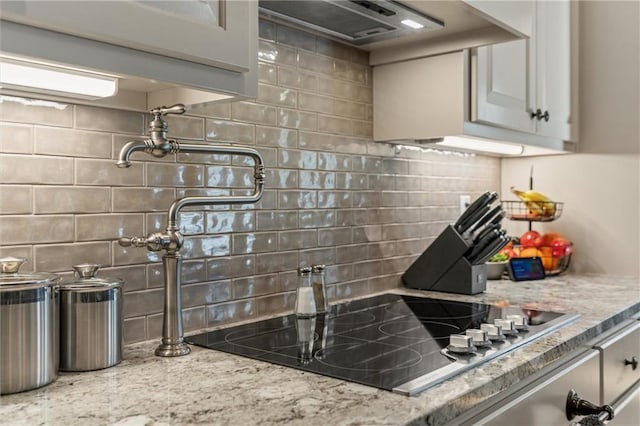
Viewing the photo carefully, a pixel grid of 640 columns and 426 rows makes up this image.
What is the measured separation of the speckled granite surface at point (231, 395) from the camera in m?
0.88

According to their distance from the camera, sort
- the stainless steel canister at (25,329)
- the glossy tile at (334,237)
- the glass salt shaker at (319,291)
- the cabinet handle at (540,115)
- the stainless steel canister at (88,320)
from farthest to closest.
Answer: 1. the cabinet handle at (540,115)
2. the glossy tile at (334,237)
3. the glass salt shaker at (319,291)
4. the stainless steel canister at (88,320)
5. the stainless steel canister at (25,329)

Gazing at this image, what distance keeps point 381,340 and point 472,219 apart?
864mm

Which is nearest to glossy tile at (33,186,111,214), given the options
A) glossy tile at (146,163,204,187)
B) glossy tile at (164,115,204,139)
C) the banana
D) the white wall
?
glossy tile at (146,163,204,187)

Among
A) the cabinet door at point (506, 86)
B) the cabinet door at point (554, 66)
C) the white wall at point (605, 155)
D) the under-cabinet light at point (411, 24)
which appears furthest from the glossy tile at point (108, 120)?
the white wall at point (605, 155)

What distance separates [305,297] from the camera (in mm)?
1572

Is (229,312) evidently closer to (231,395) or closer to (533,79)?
(231,395)

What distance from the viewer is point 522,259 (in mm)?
2422

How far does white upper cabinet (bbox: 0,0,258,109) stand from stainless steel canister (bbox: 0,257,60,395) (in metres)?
0.37

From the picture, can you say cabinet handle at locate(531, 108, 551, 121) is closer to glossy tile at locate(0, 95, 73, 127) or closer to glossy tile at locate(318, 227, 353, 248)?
glossy tile at locate(318, 227, 353, 248)

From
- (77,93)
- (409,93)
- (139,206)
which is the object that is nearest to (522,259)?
(409,93)

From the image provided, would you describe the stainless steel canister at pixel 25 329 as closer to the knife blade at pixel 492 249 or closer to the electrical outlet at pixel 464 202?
the knife blade at pixel 492 249

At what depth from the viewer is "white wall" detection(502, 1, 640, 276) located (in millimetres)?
2613

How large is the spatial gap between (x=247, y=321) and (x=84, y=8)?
98 cm

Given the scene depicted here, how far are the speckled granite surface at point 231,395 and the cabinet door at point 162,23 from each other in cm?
57
